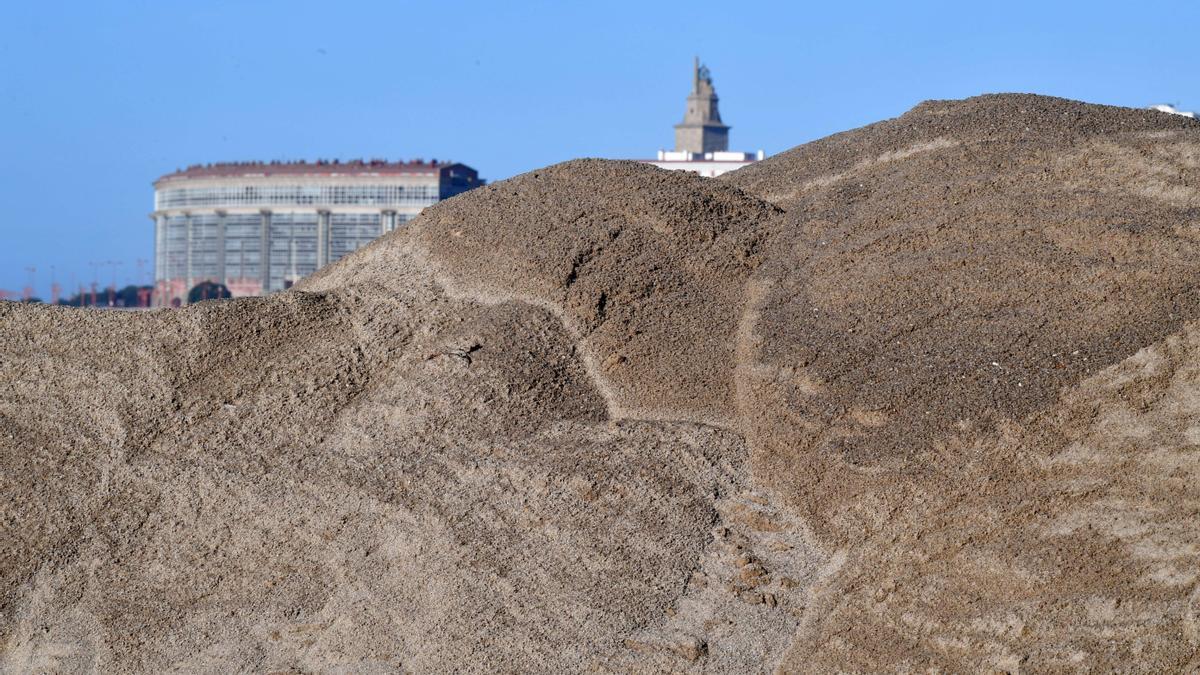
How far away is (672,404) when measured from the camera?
14.6 m

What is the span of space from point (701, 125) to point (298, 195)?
146 ft

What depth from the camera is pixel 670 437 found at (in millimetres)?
13883

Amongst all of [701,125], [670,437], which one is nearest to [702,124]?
[701,125]

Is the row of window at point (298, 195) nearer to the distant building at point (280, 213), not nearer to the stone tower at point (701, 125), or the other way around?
the distant building at point (280, 213)

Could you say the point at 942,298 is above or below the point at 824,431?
above

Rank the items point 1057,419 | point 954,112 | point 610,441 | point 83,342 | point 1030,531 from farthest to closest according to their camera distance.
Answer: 1. point 954,112
2. point 83,342
3. point 610,441
4. point 1057,419
5. point 1030,531

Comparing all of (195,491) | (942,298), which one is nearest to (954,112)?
(942,298)

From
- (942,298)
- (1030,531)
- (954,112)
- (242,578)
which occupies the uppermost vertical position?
(954,112)

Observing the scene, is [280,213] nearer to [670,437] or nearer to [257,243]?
[257,243]

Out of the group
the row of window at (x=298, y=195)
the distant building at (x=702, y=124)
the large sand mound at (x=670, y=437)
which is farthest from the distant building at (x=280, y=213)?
the large sand mound at (x=670, y=437)

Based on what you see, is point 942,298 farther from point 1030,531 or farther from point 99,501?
point 99,501

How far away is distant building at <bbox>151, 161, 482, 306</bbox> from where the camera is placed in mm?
130375

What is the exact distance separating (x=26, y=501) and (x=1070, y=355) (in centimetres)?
1022

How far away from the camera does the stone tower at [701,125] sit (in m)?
155
